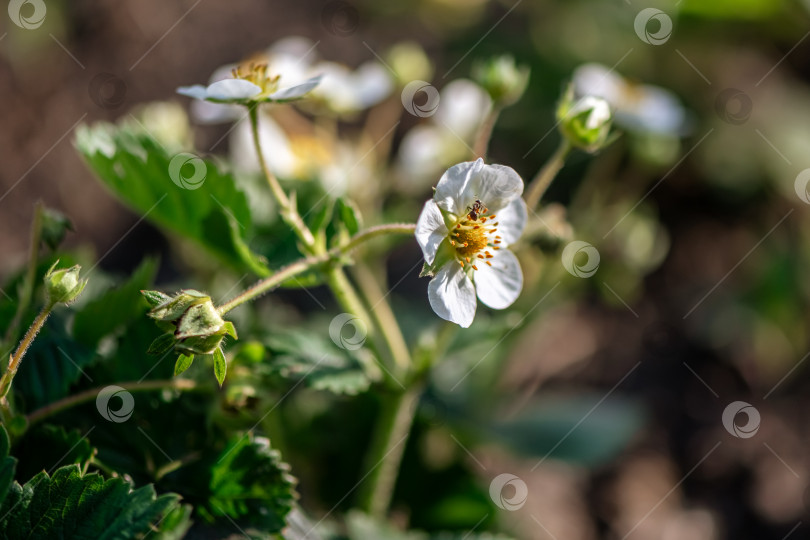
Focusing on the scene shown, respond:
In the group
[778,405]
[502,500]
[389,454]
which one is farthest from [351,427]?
[778,405]

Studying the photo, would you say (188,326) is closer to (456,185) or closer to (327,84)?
(456,185)

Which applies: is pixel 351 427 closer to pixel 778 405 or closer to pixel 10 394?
pixel 10 394

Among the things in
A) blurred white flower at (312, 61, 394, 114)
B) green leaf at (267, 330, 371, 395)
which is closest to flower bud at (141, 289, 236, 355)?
green leaf at (267, 330, 371, 395)

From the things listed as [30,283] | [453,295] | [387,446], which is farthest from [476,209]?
[30,283]

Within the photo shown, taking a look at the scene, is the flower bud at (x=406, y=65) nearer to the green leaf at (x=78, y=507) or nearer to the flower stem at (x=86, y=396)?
the flower stem at (x=86, y=396)

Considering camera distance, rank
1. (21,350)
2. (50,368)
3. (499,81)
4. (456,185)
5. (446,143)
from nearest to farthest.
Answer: (21,350) < (456,185) < (50,368) < (499,81) < (446,143)

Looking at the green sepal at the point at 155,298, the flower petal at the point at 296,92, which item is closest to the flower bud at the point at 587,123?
the flower petal at the point at 296,92
